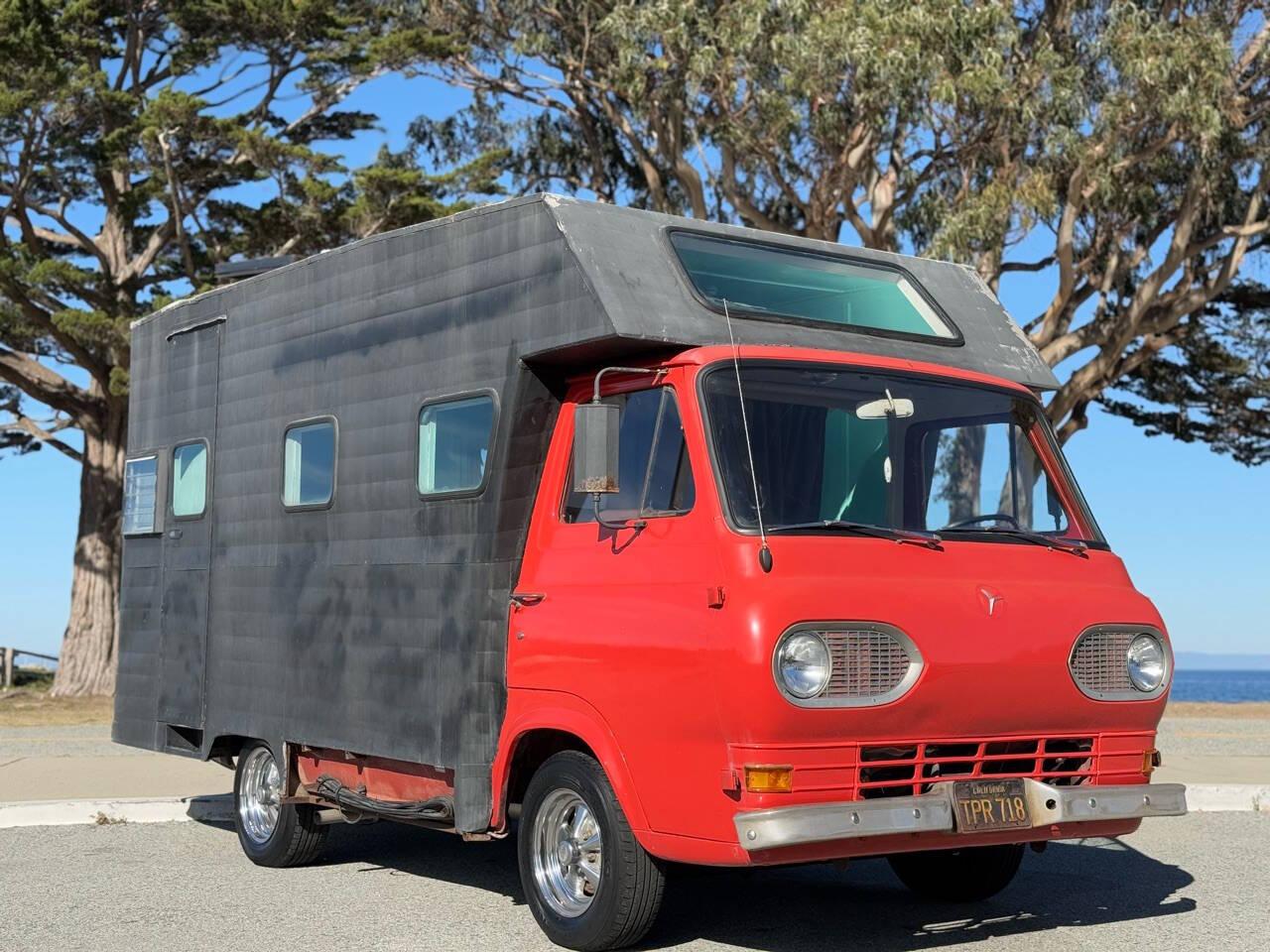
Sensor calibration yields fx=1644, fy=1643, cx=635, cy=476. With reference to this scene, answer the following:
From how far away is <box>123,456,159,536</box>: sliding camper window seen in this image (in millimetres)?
10891

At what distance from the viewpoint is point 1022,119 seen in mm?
22219

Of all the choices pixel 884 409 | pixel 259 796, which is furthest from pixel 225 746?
pixel 884 409

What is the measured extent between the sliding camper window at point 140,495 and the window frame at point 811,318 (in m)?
4.80

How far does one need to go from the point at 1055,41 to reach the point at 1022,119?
209cm

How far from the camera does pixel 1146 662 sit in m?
7.23

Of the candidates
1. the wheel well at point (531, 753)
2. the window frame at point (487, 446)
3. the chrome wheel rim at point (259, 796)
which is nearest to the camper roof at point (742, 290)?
the window frame at point (487, 446)

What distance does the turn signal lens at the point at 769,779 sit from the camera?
6.23 m

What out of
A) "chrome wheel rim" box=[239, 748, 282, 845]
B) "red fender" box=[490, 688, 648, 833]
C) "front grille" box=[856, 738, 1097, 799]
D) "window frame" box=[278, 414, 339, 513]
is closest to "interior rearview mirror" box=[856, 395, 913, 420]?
"front grille" box=[856, 738, 1097, 799]

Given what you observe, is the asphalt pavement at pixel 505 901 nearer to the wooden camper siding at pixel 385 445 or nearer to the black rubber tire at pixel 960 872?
the black rubber tire at pixel 960 872

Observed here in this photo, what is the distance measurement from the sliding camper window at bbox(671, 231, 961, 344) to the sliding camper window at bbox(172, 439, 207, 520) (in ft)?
13.5

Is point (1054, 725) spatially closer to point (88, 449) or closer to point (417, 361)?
point (417, 361)

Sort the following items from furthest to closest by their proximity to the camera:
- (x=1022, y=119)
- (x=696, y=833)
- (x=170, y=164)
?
(x=170, y=164), (x=1022, y=119), (x=696, y=833)

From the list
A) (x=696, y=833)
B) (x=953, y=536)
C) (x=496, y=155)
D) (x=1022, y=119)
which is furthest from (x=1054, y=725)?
(x=496, y=155)

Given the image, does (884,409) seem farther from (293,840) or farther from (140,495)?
(140,495)
